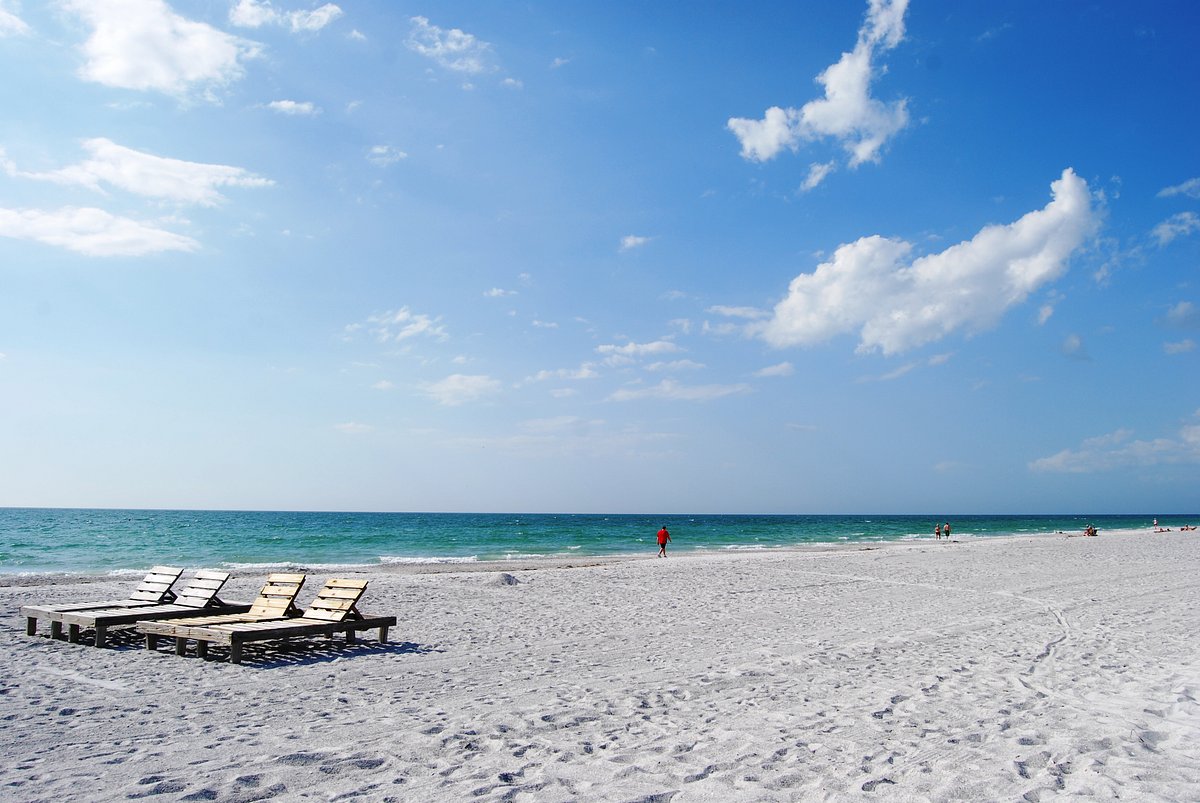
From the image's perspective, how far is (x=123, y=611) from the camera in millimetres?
10000

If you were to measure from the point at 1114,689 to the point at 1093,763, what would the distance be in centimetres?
268

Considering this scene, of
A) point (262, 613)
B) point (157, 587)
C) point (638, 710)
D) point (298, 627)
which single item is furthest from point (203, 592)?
point (638, 710)

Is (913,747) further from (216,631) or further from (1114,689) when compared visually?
(216,631)

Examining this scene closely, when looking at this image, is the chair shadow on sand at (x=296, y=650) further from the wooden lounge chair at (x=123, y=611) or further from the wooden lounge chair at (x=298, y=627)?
the wooden lounge chair at (x=123, y=611)

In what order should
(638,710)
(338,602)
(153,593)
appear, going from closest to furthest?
(638,710)
(338,602)
(153,593)

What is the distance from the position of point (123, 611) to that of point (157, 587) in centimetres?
97

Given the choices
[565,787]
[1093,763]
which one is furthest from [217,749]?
[1093,763]

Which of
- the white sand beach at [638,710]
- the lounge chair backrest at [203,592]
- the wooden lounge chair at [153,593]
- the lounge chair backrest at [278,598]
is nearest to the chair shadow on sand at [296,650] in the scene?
the white sand beach at [638,710]

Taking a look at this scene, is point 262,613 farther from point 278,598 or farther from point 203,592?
point 203,592

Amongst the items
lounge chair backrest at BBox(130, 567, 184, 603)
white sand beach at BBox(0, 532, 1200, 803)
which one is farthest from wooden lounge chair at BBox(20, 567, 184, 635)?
white sand beach at BBox(0, 532, 1200, 803)

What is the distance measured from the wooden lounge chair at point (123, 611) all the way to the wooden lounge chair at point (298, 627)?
660mm

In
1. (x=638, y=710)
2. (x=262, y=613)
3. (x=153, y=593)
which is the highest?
(x=153, y=593)

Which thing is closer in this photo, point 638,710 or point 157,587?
point 638,710

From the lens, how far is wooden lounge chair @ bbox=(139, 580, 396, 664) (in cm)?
842
